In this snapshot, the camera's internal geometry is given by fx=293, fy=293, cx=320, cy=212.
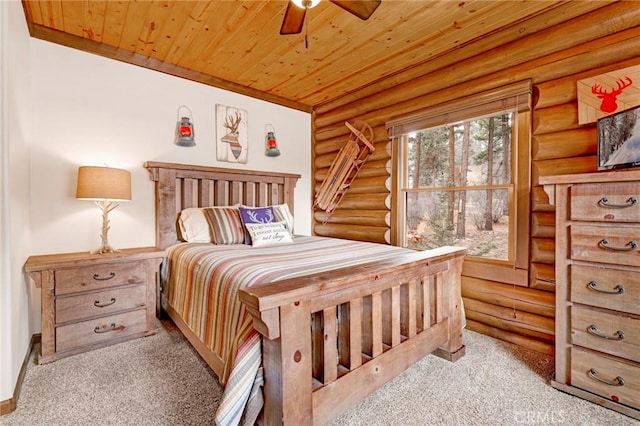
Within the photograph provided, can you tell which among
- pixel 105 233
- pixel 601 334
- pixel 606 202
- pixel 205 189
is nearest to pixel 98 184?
pixel 105 233

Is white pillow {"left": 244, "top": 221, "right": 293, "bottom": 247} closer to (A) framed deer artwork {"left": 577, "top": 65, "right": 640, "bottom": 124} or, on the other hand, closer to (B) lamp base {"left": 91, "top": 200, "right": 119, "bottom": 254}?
(B) lamp base {"left": 91, "top": 200, "right": 119, "bottom": 254}

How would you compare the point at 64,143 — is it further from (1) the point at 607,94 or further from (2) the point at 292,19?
(1) the point at 607,94

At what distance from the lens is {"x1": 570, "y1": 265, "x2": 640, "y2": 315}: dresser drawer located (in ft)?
4.99

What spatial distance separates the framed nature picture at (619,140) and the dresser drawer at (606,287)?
1.99ft

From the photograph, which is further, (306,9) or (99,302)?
(99,302)

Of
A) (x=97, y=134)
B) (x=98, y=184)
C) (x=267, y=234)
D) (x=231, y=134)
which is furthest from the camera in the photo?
(x=231, y=134)

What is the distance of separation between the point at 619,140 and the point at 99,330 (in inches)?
145

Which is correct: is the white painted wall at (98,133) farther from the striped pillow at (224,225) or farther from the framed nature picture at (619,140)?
the framed nature picture at (619,140)

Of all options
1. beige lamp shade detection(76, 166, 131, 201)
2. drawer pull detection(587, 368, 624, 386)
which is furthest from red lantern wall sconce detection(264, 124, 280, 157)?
drawer pull detection(587, 368, 624, 386)

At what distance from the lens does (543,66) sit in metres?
2.20

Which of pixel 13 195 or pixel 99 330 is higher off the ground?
pixel 13 195

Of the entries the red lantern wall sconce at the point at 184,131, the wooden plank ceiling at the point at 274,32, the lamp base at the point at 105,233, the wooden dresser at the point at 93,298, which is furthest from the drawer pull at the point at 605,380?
the red lantern wall sconce at the point at 184,131

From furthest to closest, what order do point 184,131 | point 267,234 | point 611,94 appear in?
point 184,131
point 267,234
point 611,94

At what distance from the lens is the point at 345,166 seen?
145 inches
